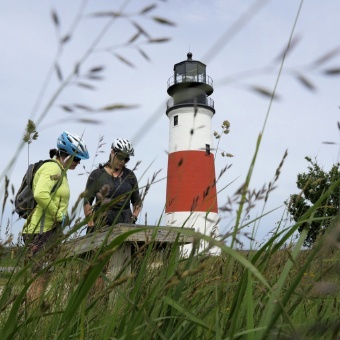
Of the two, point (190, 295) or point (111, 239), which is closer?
point (190, 295)

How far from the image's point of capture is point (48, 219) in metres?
3.94


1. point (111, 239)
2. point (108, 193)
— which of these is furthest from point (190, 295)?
point (111, 239)

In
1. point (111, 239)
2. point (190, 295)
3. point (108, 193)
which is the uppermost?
point (111, 239)

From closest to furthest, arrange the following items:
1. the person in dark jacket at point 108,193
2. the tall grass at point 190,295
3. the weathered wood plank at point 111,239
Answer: the tall grass at point 190,295 → the person in dark jacket at point 108,193 → the weathered wood plank at point 111,239

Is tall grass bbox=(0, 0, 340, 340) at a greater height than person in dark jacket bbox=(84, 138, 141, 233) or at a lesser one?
lesser

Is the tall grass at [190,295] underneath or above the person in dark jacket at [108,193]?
underneath

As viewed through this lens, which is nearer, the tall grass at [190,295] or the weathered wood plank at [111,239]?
the tall grass at [190,295]

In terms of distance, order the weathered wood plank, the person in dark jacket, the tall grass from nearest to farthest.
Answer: the tall grass < the person in dark jacket < the weathered wood plank

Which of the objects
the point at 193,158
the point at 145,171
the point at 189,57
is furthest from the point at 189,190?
the point at 145,171

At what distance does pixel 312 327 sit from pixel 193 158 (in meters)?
17.8

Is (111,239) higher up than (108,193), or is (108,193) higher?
(111,239)

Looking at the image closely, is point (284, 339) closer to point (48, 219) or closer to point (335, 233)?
point (335, 233)

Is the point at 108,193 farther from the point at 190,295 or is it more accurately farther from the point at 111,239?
the point at 111,239

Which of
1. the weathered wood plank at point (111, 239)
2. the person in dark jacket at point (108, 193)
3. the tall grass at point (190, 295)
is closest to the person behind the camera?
the tall grass at point (190, 295)
